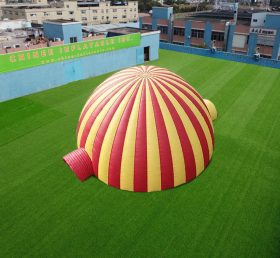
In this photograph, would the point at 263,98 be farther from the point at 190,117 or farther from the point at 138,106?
the point at 138,106

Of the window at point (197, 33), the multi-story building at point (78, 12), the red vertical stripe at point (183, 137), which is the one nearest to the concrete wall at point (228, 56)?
the window at point (197, 33)

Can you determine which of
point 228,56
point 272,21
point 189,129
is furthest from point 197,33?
point 189,129

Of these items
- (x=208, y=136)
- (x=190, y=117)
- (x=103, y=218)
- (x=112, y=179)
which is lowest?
(x=103, y=218)

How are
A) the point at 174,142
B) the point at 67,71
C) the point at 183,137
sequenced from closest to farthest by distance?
the point at 174,142 → the point at 183,137 → the point at 67,71

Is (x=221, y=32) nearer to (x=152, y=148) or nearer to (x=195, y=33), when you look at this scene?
(x=195, y=33)

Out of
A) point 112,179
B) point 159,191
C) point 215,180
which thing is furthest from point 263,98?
point 112,179

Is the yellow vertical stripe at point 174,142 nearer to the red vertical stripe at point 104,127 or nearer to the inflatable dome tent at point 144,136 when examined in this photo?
the inflatable dome tent at point 144,136
